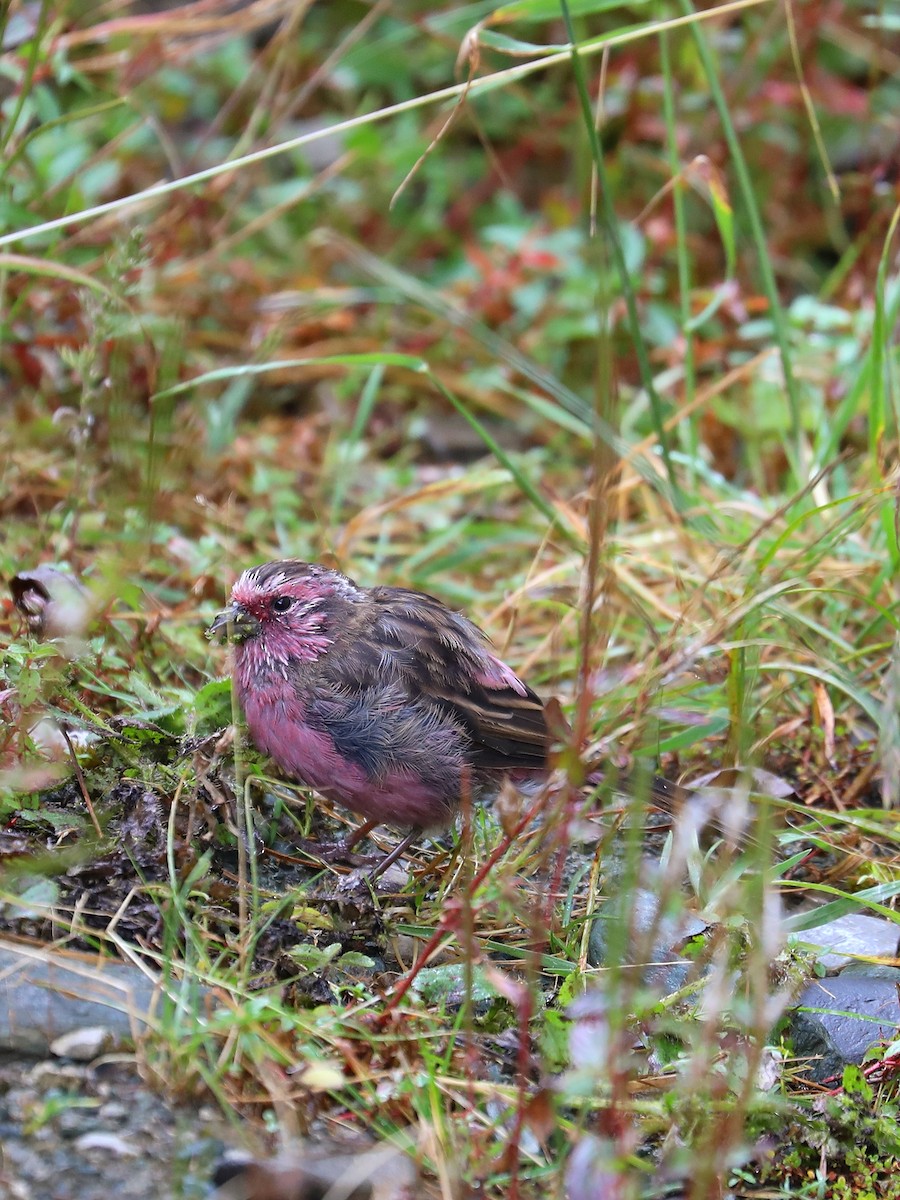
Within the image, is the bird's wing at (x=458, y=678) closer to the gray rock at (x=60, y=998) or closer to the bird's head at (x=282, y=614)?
the bird's head at (x=282, y=614)

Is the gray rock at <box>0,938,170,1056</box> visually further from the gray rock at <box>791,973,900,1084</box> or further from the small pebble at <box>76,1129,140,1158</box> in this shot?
the gray rock at <box>791,973,900,1084</box>

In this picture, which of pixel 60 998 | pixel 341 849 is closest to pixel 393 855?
pixel 341 849

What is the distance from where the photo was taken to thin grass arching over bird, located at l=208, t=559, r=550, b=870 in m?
3.50

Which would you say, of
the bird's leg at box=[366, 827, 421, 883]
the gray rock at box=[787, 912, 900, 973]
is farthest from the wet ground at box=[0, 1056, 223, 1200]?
the gray rock at box=[787, 912, 900, 973]

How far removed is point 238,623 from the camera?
375 centimetres

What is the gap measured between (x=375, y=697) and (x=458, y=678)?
0.79ft

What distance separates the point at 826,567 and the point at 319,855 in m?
1.94

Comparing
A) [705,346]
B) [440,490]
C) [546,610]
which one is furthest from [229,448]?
[705,346]

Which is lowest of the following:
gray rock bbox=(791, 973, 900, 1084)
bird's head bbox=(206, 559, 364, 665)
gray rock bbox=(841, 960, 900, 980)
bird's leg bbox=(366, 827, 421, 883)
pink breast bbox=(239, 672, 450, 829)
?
gray rock bbox=(841, 960, 900, 980)

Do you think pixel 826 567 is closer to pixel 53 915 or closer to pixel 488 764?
pixel 488 764

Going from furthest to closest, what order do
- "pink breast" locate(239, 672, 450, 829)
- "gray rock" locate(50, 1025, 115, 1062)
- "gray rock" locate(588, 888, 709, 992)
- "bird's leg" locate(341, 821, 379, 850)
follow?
"bird's leg" locate(341, 821, 379, 850) → "pink breast" locate(239, 672, 450, 829) → "gray rock" locate(588, 888, 709, 992) → "gray rock" locate(50, 1025, 115, 1062)

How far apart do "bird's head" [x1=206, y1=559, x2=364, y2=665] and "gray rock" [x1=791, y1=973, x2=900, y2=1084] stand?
1533 mm

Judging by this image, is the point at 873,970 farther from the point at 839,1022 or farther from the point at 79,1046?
the point at 79,1046

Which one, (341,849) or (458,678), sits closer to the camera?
(341,849)
